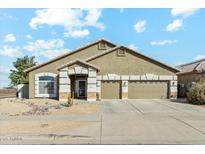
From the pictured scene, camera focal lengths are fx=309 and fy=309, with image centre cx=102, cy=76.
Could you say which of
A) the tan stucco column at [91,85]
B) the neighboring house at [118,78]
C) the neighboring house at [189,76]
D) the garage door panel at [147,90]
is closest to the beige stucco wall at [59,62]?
the neighboring house at [118,78]

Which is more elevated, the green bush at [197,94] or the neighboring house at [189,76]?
the neighboring house at [189,76]

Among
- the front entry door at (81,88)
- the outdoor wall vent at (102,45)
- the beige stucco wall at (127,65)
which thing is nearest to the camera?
the front entry door at (81,88)

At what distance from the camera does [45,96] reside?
31078 millimetres

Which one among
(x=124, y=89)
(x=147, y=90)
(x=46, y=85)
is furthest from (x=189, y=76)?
(x=46, y=85)

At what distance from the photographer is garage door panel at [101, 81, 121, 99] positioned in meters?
31.3

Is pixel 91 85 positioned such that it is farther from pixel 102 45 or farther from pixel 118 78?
pixel 102 45

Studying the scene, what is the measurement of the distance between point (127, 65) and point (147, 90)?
3.29 metres

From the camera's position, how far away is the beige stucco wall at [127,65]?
31562mm

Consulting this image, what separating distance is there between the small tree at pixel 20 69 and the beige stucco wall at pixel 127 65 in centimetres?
2184

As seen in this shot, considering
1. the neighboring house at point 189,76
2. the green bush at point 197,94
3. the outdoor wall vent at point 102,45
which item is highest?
the outdoor wall vent at point 102,45

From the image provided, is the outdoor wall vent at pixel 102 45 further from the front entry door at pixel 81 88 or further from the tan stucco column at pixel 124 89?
the tan stucco column at pixel 124 89

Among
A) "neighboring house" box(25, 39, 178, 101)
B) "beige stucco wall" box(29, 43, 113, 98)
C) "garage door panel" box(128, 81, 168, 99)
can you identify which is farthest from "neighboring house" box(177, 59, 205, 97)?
"beige stucco wall" box(29, 43, 113, 98)

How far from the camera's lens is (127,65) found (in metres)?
31.7
